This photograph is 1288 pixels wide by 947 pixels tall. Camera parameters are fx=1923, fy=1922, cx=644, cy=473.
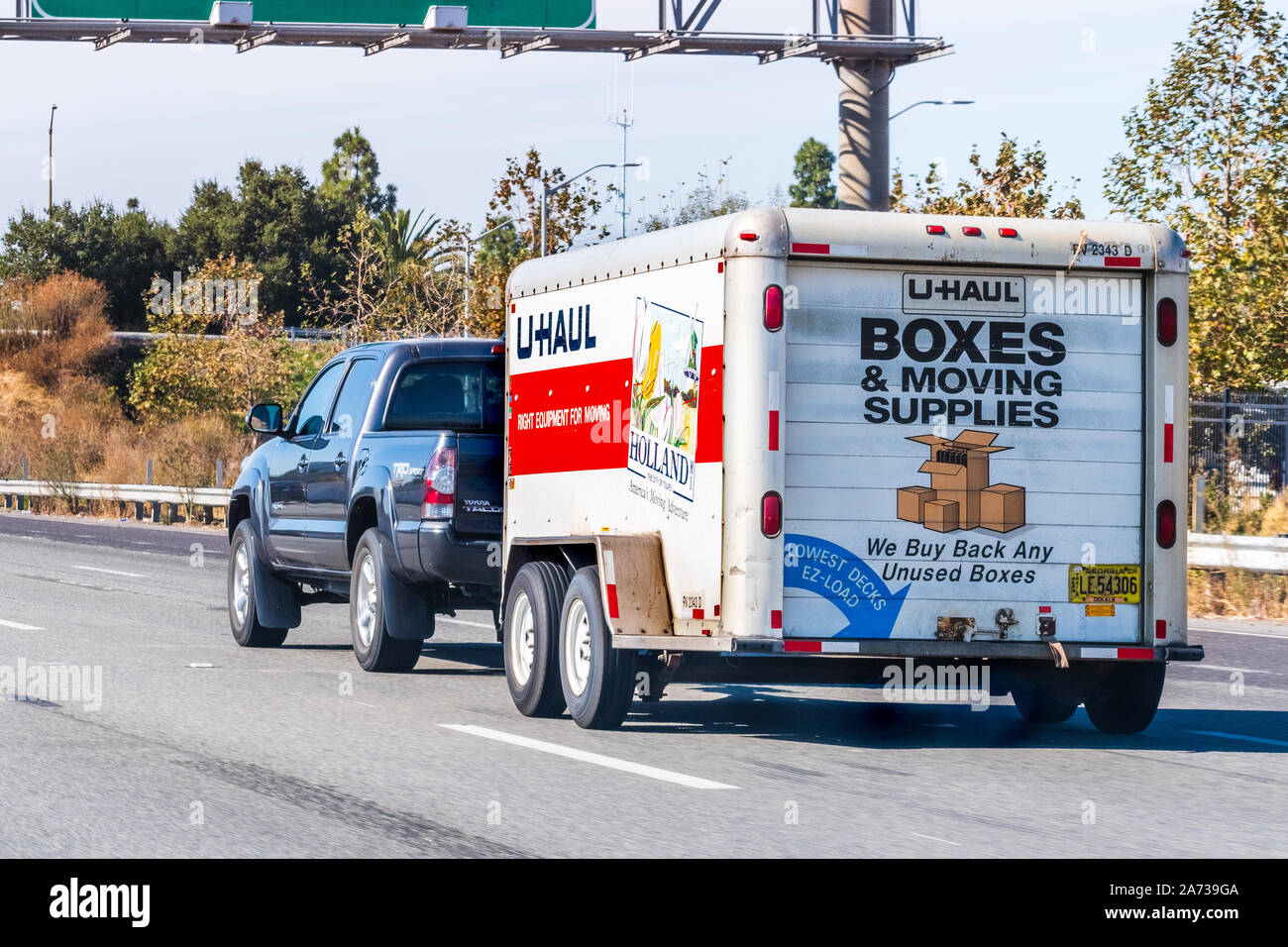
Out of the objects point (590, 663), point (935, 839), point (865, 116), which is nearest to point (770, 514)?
point (590, 663)

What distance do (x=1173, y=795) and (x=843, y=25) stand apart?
21292 mm

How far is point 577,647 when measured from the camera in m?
10.9

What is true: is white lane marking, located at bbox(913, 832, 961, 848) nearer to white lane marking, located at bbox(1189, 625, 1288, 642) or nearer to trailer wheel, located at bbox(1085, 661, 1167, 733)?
trailer wheel, located at bbox(1085, 661, 1167, 733)

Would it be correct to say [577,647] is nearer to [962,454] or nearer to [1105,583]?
[962,454]

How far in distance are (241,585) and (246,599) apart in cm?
21

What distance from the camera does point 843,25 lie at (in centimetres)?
2855

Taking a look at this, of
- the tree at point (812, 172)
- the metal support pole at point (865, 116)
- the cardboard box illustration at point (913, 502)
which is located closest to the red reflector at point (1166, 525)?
the cardboard box illustration at point (913, 502)

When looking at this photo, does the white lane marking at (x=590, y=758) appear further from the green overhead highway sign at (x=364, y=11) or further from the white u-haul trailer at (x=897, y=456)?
the green overhead highway sign at (x=364, y=11)

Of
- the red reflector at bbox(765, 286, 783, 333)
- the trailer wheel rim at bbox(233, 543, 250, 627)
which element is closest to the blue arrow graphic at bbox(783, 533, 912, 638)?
the red reflector at bbox(765, 286, 783, 333)

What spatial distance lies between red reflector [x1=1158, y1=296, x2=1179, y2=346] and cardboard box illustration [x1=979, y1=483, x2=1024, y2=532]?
115 cm

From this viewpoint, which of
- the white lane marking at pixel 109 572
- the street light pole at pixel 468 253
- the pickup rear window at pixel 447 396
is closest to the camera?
the pickup rear window at pixel 447 396

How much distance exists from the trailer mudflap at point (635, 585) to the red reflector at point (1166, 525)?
268 cm

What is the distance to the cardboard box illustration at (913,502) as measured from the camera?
10156mm
